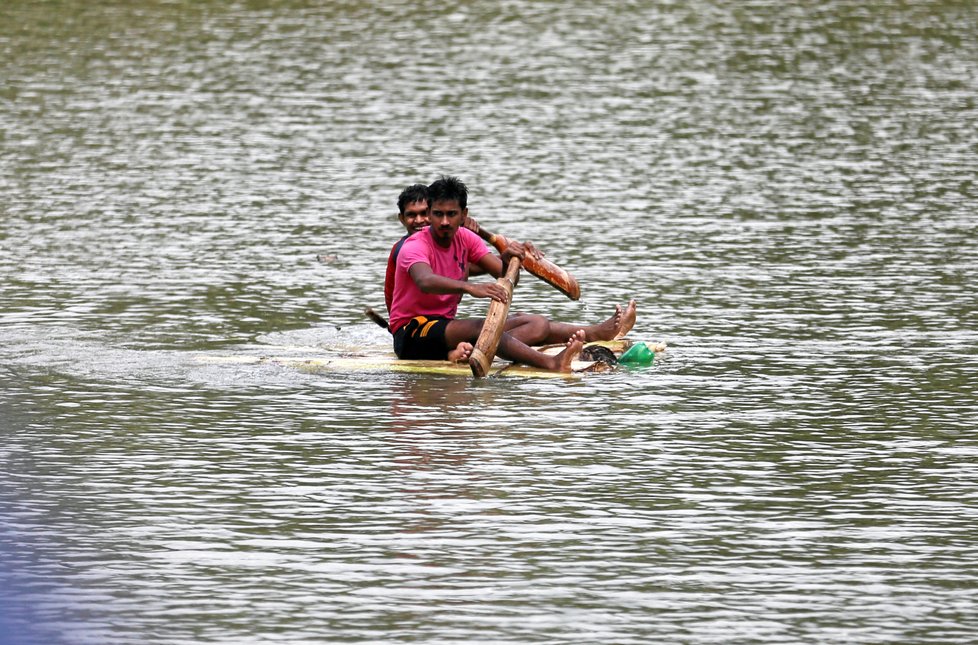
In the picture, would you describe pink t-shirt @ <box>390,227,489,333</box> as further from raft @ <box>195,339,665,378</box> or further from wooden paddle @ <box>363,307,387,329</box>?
wooden paddle @ <box>363,307,387,329</box>

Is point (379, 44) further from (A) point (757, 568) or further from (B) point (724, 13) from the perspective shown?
(A) point (757, 568)

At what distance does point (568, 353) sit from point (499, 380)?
0.52 m

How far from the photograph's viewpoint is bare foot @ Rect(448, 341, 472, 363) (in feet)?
48.4

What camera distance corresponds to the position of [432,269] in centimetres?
1487

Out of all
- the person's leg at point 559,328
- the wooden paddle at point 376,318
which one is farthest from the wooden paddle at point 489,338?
the wooden paddle at point 376,318

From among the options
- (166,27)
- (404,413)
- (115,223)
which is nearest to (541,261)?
(404,413)

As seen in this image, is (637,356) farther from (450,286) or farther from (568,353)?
(450,286)

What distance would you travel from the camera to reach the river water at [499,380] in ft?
31.2

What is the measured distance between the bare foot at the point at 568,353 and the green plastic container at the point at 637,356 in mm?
432

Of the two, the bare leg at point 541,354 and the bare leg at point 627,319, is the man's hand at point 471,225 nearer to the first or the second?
the bare leg at point 541,354

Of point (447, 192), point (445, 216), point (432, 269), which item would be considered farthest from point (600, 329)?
point (447, 192)

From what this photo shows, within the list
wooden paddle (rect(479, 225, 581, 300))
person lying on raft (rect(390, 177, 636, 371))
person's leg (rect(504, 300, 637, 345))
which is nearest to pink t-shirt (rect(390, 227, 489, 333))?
person lying on raft (rect(390, 177, 636, 371))

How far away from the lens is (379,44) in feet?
127

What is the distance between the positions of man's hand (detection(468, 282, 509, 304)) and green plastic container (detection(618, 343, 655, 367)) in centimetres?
99
